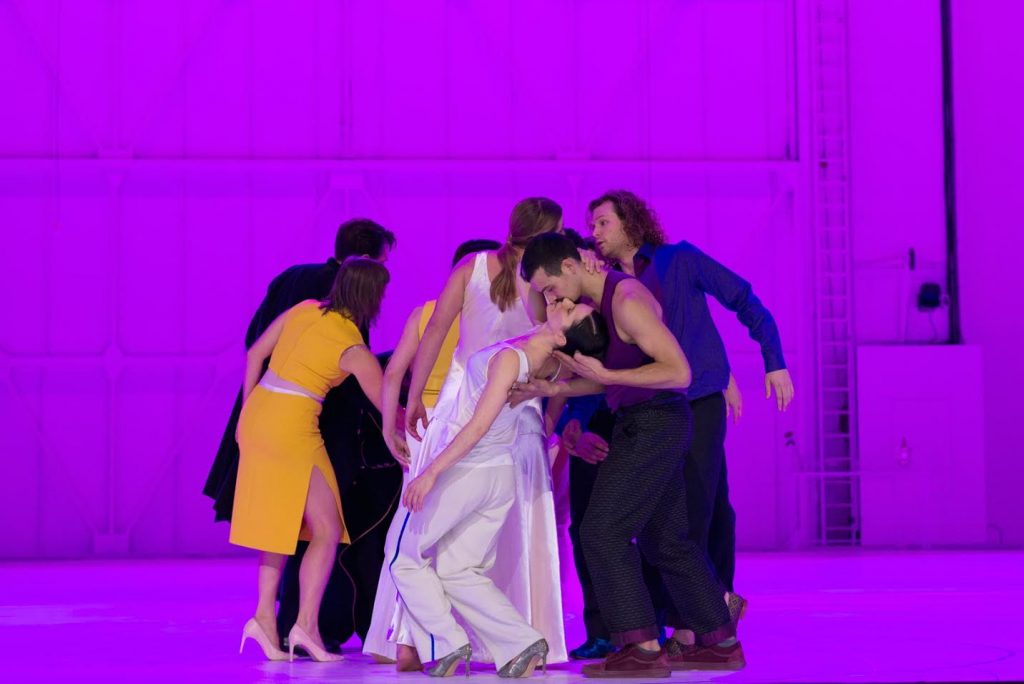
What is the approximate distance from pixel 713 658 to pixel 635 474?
609mm

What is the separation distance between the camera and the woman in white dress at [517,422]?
13.7 feet

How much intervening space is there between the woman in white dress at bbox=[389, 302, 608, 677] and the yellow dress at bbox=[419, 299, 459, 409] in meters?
0.51

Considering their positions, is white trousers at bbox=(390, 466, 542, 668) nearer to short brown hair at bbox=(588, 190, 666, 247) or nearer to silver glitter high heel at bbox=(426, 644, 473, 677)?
silver glitter high heel at bbox=(426, 644, 473, 677)

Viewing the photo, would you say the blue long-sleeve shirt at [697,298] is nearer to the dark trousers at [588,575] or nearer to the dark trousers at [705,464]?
the dark trousers at [705,464]

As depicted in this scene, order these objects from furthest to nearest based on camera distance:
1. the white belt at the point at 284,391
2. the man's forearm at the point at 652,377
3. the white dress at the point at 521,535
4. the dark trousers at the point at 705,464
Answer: the white belt at the point at 284,391 → the dark trousers at the point at 705,464 → the white dress at the point at 521,535 → the man's forearm at the point at 652,377

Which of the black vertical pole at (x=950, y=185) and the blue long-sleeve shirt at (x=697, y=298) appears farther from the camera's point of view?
the black vertical pole at (x=950, y=185)

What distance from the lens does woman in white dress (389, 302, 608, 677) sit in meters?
3.87

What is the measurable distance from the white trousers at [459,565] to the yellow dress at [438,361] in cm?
62

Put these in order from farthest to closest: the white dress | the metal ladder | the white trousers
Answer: the metal ladder, the white dress, the white trousers

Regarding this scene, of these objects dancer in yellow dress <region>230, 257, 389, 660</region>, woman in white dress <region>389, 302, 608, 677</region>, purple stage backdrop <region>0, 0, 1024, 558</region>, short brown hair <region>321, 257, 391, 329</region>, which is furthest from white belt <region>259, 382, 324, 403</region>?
purple stage backdrop <region>0, 0, 1024, 558</region>

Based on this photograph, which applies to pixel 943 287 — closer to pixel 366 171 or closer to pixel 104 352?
pixel 366 171

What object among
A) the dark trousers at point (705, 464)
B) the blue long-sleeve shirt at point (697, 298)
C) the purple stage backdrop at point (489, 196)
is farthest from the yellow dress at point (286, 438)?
the purple stage backdrop at point (489, 196)

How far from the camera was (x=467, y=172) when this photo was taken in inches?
375

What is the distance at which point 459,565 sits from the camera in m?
3.94
